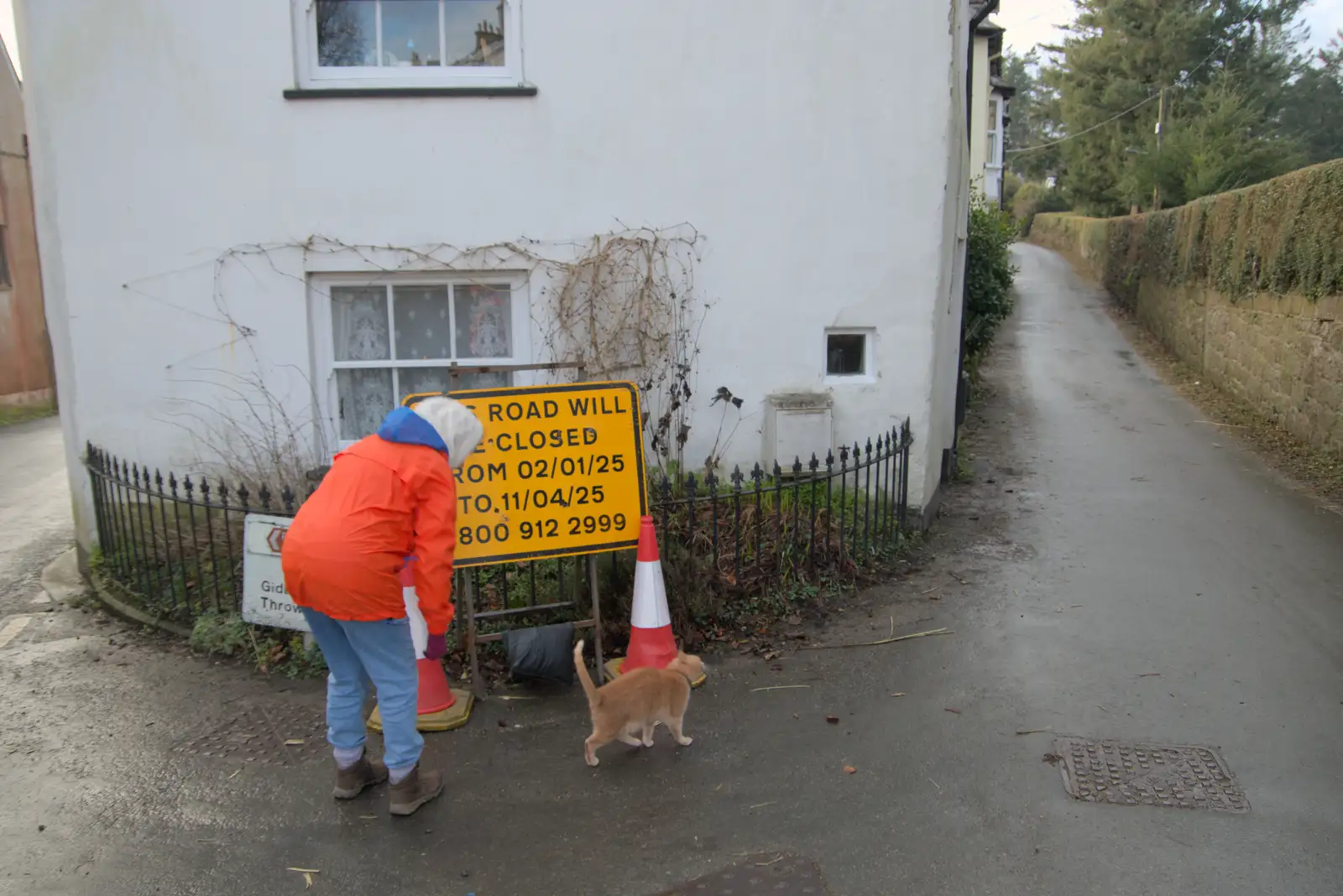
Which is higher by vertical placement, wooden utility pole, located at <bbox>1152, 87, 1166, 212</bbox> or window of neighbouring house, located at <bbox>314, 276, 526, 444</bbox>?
wooden utility pole, located at <bbox>1152, 87, 1166, 212</bbox>

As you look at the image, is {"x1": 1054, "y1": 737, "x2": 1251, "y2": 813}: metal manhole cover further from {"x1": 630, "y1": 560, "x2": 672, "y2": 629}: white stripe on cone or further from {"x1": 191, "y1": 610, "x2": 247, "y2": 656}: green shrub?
{"x1": 191, "y1": 610, "x2": 247, "y2": 656}: green shrub

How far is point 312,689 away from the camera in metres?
5.05

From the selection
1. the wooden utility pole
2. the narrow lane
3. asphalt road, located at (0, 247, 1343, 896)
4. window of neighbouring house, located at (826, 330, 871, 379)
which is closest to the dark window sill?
window of neighbouring house, located at (826, 330, 871, 379)

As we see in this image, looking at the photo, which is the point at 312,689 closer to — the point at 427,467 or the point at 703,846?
the point at 427,467

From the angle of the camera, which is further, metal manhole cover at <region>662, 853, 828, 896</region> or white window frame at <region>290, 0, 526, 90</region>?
white window frame at <region>290, 0, 526, 90</region>

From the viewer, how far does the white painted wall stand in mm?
6406

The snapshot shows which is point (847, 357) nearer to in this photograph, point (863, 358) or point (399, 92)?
point (863, 358)

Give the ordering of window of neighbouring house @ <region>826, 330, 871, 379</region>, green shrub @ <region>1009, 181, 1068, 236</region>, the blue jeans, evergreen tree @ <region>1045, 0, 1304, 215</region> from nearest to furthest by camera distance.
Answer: the blue jeans < window of neighbouring house @ <region>826, 330, 871, 379</region> < evergreen tree @ <region>1045, 0, 1304, 215</region> < green shrub @ <region>1009, 181, 1068, 236</region>

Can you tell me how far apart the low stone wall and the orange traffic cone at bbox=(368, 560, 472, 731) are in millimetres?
9484

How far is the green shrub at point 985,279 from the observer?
40.8ft

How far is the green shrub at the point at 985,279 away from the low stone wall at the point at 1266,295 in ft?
10.7

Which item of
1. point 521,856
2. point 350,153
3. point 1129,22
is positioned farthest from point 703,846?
point 1129,22

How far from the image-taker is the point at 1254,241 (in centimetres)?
1350

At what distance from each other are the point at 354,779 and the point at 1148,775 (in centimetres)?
332
